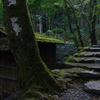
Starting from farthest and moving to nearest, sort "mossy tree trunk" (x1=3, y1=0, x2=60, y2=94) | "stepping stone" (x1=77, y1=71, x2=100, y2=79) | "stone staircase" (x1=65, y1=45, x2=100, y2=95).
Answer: "stepping stone" (x1=77, y1=71, x2=100, y2=79)
"stone staircase" (x1=65, y1=45, x2=100, y2=95)
"mossy tree trunk" (x1=3, y1=0, x2=60, y2=94)

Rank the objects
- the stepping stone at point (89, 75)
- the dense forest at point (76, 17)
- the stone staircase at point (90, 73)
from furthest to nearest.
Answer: the dense forest at point (76, 17)
the stepping stone at point (89, 75)
the stone staircase at point (90, 73)

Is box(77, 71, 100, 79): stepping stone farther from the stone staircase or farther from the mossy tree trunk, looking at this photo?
the mossy tree trunk

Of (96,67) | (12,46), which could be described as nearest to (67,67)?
(96,67)

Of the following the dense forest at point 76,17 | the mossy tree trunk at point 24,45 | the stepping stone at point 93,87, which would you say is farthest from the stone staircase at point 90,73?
the dense forest at point 76,17

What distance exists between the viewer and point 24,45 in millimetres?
3053

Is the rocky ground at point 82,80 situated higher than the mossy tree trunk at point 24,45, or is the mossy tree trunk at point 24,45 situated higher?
the mossy tree trunk at point 24,45

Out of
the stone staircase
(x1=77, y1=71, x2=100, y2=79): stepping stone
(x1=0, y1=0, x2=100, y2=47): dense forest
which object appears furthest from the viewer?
(x1=0, y1=0, x2=100, y2=47): dense forest

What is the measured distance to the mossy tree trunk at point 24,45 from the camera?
3061 millimetres

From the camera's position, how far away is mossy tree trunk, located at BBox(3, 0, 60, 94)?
3061 mm

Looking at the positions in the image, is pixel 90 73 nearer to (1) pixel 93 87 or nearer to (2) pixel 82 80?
(2) pixel 82 80

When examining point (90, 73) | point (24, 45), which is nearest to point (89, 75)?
point (90, 73)

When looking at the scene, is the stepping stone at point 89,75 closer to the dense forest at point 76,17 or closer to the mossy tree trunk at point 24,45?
the mossy tree trunk at point 24,45

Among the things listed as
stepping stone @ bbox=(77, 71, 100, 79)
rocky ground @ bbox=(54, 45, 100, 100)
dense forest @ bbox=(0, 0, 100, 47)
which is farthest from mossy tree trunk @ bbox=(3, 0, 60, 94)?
dense forest @ bbox=(0, 0, 100, 47)

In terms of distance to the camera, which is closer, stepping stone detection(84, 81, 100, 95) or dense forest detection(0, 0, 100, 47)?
stepping stone detection(84, 81, 100, 95)
